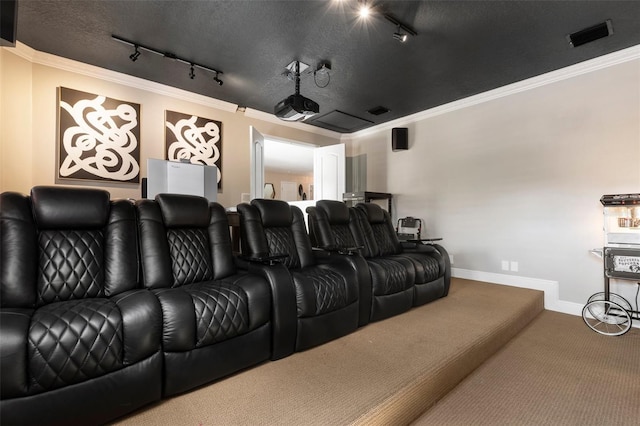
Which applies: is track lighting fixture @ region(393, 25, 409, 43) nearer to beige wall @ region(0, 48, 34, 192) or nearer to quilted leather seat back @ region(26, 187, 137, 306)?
quilted leather seat back @ region(26, 187, 137, 306)

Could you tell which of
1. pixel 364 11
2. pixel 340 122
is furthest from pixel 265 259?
pixel 340 122

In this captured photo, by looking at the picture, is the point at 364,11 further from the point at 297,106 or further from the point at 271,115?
the point at 271,115

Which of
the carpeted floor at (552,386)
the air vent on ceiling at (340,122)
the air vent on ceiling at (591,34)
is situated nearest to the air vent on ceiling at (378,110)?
the air vent on ceiling at (340,122)

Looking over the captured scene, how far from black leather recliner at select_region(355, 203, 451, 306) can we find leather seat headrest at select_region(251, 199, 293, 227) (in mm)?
1090

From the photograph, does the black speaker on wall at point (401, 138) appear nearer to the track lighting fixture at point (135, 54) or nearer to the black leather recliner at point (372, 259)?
the black leather recliner at point (372, 259)

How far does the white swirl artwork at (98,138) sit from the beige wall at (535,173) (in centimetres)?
406

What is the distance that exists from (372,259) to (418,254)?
64 cm

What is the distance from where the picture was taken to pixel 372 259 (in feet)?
9.92

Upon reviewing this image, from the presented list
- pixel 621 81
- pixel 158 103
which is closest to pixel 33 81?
pixel 158 103

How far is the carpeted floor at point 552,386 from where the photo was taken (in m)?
1.54

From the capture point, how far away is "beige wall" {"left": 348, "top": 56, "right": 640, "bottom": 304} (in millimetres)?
3080

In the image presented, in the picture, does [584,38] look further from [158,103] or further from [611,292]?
[158,103]

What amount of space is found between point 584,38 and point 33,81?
212 inches

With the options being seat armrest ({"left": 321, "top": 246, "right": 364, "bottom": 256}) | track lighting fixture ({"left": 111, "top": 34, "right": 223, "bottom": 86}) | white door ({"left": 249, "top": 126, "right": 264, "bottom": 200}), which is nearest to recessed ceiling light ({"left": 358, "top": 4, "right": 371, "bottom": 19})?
track lighting fixture ({"left": 111, "top": 34, "right": 223, "bottom": 86})
